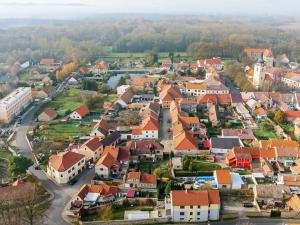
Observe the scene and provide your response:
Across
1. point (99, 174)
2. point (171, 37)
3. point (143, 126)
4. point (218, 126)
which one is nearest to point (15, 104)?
point (143, 126)

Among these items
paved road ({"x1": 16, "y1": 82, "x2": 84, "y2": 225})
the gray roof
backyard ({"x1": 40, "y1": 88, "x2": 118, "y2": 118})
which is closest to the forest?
backyard ({"x1": 40, "y1": 88, "x2": 118, "y2": 118})

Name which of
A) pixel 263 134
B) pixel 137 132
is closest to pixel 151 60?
pixel 137 132

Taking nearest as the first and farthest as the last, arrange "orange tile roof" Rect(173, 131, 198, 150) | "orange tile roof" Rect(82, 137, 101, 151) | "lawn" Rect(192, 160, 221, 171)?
"lawn" Rect(192, 160, 221, 171), "orange tile roof" Rect(82, 137, 101, 151), "orange tile roof" Rect(173, 131, 198, 150)

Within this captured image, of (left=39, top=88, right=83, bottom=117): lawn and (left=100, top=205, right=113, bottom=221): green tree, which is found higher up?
(left=39, top=88, right=83, bottom=117): lawn

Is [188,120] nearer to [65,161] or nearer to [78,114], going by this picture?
[78,114]

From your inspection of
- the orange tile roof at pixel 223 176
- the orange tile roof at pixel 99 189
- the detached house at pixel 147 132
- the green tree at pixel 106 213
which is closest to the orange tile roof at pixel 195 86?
the detached house at pixel 147 132

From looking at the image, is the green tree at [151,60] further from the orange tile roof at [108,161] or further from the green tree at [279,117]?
the orange tile roof at [108,161]

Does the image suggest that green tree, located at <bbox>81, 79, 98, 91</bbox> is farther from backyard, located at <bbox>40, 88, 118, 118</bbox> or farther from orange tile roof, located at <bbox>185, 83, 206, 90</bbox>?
orange tile roof, located at <bbox>185, 83, 206, 90</bbox>

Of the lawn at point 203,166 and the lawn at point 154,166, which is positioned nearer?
the lawn at point 154,166
